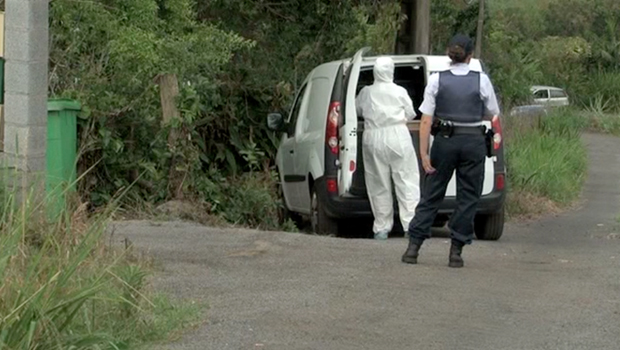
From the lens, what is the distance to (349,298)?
793 centimetres

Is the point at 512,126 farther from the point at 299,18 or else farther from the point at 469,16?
the point at 469,16

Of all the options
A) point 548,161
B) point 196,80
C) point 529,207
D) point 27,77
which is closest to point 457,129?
point 27,77

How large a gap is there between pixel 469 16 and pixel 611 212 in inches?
509

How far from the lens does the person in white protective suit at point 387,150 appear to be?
38.1ft

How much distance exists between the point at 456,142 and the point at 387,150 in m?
2.25

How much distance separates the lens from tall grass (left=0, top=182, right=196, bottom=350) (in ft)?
18.2

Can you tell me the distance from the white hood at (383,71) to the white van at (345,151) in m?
0.28

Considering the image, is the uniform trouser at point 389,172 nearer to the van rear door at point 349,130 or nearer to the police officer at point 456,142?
the van rear door at point 349,130

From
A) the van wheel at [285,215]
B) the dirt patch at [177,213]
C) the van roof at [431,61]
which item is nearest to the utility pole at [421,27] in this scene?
the van wheel at [285,215]

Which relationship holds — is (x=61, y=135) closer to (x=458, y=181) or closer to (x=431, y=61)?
(x=431, y=61)

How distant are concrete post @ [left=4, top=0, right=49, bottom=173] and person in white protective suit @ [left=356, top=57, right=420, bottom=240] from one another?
330 cm

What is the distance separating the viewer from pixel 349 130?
38.4 ft

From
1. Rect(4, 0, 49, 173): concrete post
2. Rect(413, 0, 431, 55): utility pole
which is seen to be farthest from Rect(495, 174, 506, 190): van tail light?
Rect(413, 0, 431, 55): utility pole

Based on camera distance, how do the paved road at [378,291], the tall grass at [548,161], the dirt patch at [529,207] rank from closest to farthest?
the paved road at [378,291] → the dirt patch at [529,207] → the tall grass at [548,161]
